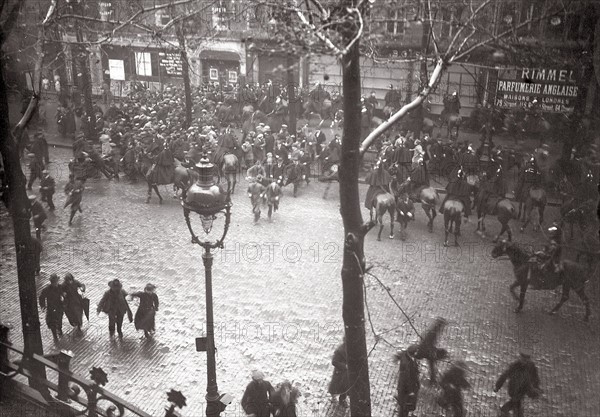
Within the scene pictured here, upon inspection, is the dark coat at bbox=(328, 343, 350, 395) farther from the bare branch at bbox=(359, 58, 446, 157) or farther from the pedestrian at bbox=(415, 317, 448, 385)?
the bare branch at bbox=(359, 58, 446, 157)

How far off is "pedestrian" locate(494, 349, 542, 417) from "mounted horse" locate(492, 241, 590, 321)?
3.34 m

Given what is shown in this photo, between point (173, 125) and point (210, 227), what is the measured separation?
52.7ft

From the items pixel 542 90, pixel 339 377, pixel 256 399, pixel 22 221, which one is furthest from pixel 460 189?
pixel 542 90

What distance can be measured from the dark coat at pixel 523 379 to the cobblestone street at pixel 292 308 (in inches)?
21.5

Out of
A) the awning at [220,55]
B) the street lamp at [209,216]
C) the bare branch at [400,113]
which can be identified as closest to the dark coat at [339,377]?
the street lamp at [209,216]

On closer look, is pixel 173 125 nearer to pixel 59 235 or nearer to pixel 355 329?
pixel 59 235

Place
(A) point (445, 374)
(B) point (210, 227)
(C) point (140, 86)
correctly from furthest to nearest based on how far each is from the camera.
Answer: (C) point (140, 86) < (A) point (445, 374) < (B) point (210, 227)

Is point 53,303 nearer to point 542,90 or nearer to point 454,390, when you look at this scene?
point 454,390

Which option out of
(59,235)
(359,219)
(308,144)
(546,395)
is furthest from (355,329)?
(308,144)

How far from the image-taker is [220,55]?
112 ft

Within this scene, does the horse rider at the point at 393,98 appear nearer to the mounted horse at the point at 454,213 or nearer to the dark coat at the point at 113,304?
the mounted horse at the point at 454,213

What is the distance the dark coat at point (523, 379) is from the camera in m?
8.37

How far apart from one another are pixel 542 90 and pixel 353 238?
19.5 metres

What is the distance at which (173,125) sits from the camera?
22797 mm
